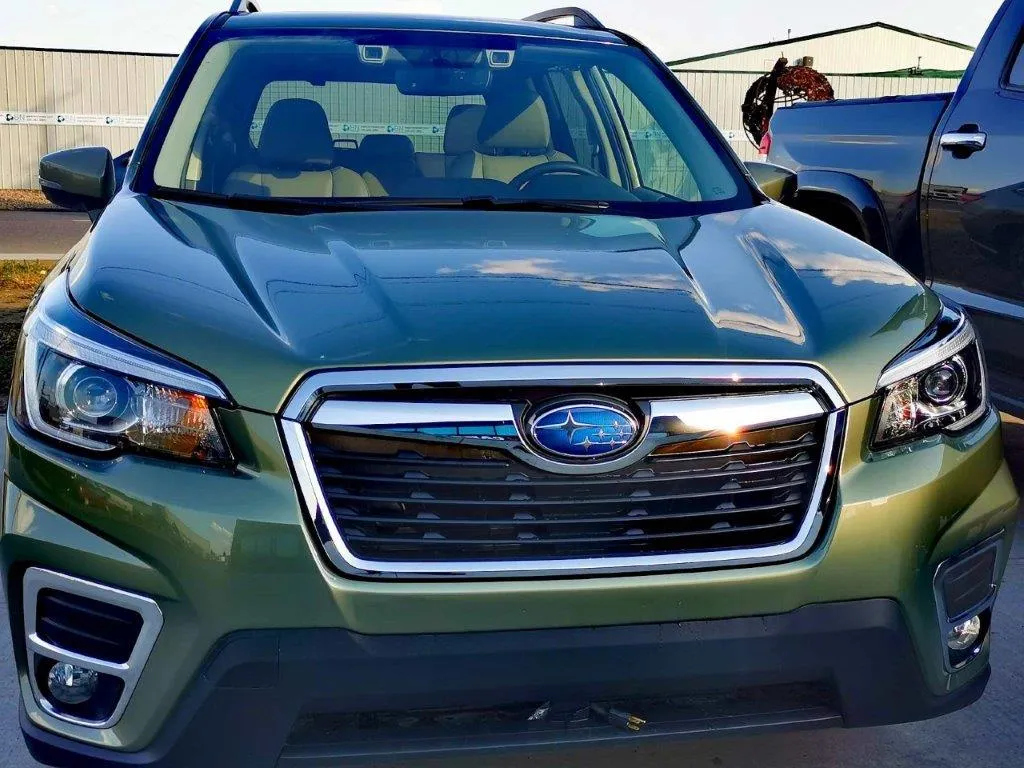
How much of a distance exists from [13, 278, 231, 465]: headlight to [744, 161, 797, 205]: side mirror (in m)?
2.13

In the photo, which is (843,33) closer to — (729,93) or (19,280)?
(729,93)

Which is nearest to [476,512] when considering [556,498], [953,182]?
[556,498]

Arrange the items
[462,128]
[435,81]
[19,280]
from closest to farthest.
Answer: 1. [435,81]
2. [462,128]
3. [19,280]

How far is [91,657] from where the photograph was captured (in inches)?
81.5

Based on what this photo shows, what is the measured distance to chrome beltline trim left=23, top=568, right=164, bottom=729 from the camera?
2018 mm

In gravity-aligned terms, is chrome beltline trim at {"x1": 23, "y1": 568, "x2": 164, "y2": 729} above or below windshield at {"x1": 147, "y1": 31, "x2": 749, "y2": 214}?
below

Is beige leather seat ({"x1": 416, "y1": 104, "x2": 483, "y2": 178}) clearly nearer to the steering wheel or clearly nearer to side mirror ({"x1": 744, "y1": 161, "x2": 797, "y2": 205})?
the steering wheel

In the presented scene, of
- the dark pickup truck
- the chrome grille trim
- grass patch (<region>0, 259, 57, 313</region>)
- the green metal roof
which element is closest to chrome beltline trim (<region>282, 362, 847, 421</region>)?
the chrome grille trim

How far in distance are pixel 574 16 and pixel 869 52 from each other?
128 ft

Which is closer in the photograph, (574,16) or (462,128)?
(462,128)

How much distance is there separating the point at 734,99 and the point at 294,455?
2230cm

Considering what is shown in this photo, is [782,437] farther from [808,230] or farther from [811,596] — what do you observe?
[808,230]

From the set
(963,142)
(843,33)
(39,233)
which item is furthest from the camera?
(843,33)

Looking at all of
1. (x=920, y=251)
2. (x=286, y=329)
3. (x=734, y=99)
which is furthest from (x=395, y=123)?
(x=734, y=99)
